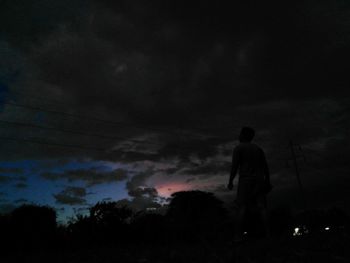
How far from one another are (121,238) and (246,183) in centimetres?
633

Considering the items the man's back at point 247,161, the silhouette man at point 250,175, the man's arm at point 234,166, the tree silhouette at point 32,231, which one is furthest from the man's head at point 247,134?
the tree silhouette at point 32,231

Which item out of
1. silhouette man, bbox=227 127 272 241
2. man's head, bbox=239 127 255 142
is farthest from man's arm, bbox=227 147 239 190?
man's head, bbox=239 127 255 142

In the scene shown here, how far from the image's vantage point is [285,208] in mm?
72125

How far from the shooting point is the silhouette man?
7.98 meters

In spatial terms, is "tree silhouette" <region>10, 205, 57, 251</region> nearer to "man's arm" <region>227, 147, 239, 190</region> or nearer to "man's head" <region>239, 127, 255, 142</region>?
"man's arm" <region>227, 147, 239, 190</region>

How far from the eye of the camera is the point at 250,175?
812 cm

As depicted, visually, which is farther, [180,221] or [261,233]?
[180,221]

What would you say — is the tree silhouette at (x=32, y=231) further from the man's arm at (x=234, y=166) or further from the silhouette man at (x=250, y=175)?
the silhouette man at (x=250, y=175)

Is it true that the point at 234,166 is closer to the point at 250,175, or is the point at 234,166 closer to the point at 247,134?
the point at 250,175

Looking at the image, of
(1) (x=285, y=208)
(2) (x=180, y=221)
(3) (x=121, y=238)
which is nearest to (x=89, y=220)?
(3) (x=121, y=238)

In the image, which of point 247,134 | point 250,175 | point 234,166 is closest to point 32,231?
point 234,166

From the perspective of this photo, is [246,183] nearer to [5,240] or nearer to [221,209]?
[5,240]

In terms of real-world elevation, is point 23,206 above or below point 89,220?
above

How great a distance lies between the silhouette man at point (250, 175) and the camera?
7.98 meters
